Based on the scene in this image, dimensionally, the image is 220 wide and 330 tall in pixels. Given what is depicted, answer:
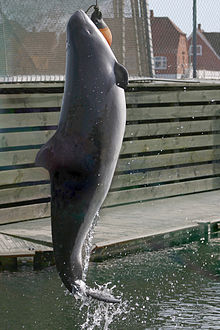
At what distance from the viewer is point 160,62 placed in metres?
11.0

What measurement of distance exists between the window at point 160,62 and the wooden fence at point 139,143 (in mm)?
306

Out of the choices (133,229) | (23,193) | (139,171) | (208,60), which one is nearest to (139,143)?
(139,171)

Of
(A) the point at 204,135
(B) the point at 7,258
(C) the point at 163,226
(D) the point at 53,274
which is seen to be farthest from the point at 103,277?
(A) the point at 204,135

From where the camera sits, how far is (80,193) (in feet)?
11.7

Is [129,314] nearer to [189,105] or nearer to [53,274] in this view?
[53,274]

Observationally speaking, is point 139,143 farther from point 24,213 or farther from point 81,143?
point 81,143

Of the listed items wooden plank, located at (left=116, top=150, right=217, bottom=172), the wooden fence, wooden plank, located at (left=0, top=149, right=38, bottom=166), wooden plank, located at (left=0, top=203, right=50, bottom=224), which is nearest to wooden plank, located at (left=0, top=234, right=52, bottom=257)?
wooden plank, located at (left=0, top=203, right=50, bottom=224)

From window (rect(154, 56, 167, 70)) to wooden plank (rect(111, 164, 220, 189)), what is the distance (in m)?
1.61

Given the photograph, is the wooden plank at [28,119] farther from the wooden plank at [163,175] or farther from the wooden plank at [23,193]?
the wooden plank at [163,175]

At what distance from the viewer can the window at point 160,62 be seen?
1057cm

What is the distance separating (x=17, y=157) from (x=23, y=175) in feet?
0.84

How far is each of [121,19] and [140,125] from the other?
6.36 feet

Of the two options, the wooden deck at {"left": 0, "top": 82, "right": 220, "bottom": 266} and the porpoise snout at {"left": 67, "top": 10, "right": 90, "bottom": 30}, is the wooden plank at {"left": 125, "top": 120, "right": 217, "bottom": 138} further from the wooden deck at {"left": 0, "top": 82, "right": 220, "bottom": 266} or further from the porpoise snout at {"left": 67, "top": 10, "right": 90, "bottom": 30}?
the porpoise snout at {"left": 67, "top": 10, "right": 90, "bottom": 30}

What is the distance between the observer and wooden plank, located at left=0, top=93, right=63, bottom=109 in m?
9.29
